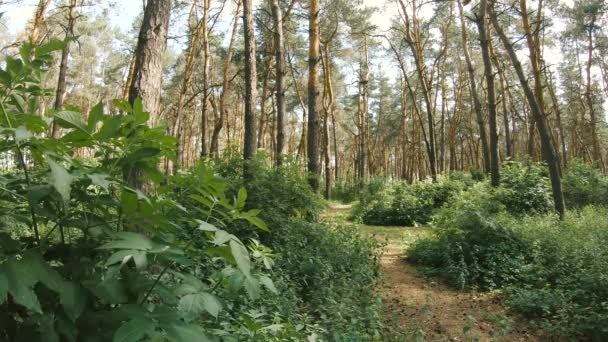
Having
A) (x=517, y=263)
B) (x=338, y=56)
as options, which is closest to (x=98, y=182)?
(x=517, y=263)

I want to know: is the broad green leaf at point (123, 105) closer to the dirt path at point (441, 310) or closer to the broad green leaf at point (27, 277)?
the broad green leaf at point (27, 277)

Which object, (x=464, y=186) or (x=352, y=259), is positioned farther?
(x=464, y=186)

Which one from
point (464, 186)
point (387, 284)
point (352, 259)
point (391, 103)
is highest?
point (391, 103)

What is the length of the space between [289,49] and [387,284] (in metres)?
17.8

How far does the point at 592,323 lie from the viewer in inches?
185

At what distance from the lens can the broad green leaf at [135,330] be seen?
3.52ft

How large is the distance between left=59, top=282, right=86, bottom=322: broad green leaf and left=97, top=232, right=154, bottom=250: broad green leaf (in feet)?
0.49

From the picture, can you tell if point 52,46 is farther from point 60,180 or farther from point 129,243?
point 129,243

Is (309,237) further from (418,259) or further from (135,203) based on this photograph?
(135,203)

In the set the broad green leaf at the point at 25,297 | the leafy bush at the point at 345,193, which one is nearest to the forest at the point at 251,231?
the broad green leaf at the point at 25,297

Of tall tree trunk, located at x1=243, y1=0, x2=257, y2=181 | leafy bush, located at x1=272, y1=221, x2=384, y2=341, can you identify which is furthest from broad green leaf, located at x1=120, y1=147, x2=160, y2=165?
tall tree trunk, located at x1=243, y1=0, x2=257, y2=181

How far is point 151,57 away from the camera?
13.1ft

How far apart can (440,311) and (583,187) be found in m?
12.3

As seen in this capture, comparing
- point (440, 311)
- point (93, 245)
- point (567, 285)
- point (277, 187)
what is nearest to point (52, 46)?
point (93, 245)
